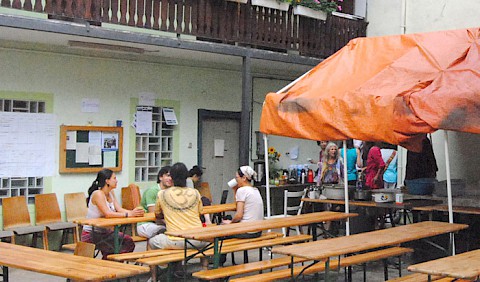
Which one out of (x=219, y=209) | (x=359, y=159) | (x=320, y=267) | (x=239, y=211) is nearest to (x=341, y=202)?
(x=219, y=209)

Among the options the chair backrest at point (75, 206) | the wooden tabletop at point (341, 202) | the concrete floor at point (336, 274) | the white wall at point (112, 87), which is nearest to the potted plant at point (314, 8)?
the white wall at point (112, 87)

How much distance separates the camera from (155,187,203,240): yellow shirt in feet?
26.3

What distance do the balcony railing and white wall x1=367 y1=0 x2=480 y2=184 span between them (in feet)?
1.68

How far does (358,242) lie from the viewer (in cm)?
713

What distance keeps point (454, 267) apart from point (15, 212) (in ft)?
23.2

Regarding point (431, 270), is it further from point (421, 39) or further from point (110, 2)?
point (110, 2)

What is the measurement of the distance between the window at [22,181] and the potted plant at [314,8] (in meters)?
5.03

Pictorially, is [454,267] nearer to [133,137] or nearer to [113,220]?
[113,220]

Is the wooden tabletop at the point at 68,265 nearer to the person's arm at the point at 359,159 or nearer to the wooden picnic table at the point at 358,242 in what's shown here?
the wooden picnic table at the point at 358,242

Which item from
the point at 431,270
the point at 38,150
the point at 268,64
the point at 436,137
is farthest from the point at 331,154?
the point at 431,270

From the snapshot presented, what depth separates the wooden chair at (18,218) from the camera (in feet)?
34.3

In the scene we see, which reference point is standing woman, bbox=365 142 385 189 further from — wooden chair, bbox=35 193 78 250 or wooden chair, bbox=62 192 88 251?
wooden chair, bbox=35 193 78 250

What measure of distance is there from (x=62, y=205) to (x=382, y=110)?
18.7 ft

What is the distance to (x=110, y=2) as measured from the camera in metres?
11.0
